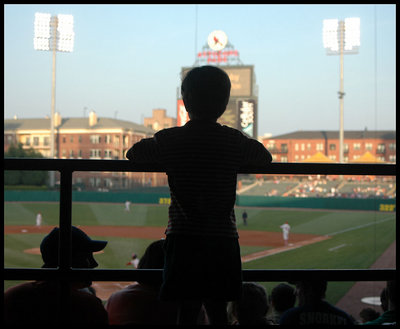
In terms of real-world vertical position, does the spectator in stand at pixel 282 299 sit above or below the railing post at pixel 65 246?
below

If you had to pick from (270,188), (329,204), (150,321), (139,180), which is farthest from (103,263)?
(139,180)

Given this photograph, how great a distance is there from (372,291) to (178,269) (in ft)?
57.2

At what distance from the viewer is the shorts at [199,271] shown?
54.3 inches

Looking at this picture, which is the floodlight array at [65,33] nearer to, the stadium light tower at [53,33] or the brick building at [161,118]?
the stadium light tower at [53,33]

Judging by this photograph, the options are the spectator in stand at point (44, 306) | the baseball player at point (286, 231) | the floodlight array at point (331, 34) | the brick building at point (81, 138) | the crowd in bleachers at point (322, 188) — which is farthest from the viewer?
the brick building at point (81, 138)

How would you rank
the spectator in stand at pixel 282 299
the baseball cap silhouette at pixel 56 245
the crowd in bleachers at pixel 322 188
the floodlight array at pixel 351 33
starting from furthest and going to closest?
the crowd in bleachers at pixel 322 188 → the floodlight array at pixel 351 33 → the spectator in stand at pixel 282 299 → the baseball cap silhouette at pixel 56 245

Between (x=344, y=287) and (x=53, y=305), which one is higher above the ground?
(x=53, y=305)

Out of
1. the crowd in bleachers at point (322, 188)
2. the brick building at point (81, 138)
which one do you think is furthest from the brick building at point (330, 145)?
the brick building at point (81, 138)

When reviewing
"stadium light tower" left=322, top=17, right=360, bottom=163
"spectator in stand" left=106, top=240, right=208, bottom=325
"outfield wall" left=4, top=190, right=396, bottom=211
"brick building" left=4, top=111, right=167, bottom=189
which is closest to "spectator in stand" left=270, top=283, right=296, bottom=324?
"spectator in stand" left=106, top=240, right=208, bottom=325

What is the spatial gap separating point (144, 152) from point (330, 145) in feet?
228

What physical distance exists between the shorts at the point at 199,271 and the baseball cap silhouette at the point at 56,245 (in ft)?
1.19

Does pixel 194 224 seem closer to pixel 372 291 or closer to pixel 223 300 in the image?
→ pixel 223 300

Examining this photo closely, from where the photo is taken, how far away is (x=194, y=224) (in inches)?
54.4
